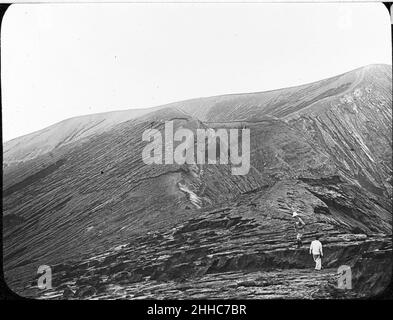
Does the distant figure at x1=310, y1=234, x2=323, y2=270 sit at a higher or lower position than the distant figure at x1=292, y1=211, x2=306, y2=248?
lower

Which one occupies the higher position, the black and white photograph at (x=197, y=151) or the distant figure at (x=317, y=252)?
the black and white photograph at (x=197, y=151)

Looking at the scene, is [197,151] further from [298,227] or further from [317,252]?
[317,252]

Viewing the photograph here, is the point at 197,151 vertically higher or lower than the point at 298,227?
higher

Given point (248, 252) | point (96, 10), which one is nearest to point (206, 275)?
point (248, 252)

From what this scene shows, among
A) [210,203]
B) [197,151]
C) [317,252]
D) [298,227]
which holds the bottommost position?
[317,252]

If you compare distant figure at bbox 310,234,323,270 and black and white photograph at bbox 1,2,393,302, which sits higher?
black and white photograph at bbox 1,2,393,302

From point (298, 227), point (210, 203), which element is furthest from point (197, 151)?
point (298, 227)
